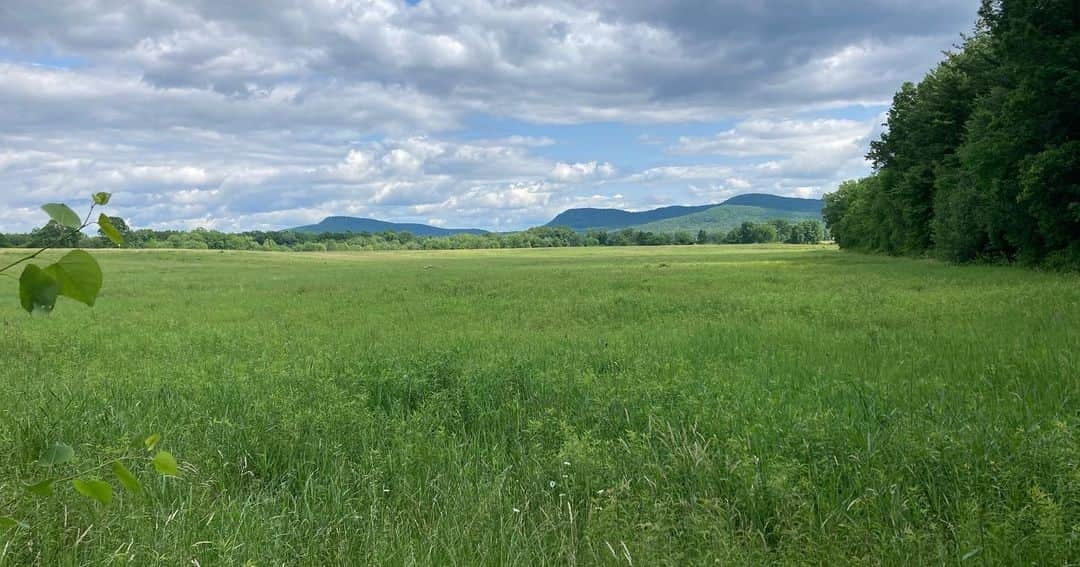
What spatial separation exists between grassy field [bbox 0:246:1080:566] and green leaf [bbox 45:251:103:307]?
3.10 metres

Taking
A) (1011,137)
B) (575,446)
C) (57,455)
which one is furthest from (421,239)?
(57,455)

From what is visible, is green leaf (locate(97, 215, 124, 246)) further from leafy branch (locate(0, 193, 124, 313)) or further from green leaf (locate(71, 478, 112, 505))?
green leaf (locate(71, 478, 112, 505))

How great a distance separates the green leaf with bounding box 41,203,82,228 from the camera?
1.31 metres

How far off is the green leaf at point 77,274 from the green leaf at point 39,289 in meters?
0.01

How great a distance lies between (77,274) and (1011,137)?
31731 mm

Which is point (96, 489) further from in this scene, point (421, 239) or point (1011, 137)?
point (421, 239)

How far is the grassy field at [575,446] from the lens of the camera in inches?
167

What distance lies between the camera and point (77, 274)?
53.1 inches

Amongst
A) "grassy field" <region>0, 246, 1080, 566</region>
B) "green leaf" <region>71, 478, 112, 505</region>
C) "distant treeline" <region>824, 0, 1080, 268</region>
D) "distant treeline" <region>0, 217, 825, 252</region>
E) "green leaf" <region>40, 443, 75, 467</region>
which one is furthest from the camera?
"distant treeline" <region>0, 217, 825, 252</region>

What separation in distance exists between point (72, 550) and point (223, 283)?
3424cm

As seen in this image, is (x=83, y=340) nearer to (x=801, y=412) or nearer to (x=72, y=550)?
(x=72, y=550)

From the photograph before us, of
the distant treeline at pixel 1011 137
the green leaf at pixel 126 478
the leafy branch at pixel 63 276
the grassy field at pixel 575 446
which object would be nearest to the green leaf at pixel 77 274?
the leafy branch at pixel 63 276

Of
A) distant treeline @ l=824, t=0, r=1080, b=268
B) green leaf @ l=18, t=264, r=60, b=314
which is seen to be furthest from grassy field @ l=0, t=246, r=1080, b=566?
distant treeline @ l=824, t=0, r=1080, b=268

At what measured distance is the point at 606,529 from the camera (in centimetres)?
443
